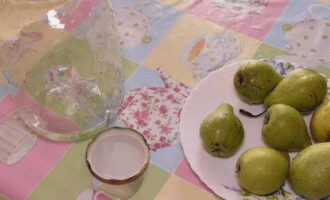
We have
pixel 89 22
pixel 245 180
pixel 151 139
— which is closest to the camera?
pixel 245 180

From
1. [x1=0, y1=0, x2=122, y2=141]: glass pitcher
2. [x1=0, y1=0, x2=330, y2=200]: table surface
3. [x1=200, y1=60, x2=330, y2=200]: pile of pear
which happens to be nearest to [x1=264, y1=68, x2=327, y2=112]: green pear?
[x1=200, y1=60, x2=330, y2=200]: pile of pear

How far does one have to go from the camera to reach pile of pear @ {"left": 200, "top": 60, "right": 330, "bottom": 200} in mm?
586

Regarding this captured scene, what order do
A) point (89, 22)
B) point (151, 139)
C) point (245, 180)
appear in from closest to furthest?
1. point (245, 180)
2. point (151, 139)
3. point (89, 22)

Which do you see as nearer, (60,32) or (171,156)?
(171,156)

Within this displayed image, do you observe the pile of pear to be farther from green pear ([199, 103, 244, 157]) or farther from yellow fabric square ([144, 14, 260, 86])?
yellow fabric square ([144, 14, 260, 86])

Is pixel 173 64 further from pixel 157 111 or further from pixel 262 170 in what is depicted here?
pixel 262 170

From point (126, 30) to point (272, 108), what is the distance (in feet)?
1.14

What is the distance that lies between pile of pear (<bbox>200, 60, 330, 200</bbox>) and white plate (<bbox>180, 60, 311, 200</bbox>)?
0.5 inches

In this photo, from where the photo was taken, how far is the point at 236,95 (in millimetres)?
733

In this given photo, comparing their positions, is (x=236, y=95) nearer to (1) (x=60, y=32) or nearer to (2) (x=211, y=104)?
(2) (x=211, y=104)

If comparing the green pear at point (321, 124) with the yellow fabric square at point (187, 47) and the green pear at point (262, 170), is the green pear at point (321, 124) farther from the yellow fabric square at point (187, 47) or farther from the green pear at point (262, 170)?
the yellow fabric square at point (187, 47)

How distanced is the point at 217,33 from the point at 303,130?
296mm

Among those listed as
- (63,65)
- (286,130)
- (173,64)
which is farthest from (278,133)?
(63,65)

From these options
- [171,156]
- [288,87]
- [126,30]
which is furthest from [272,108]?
[126,30]
